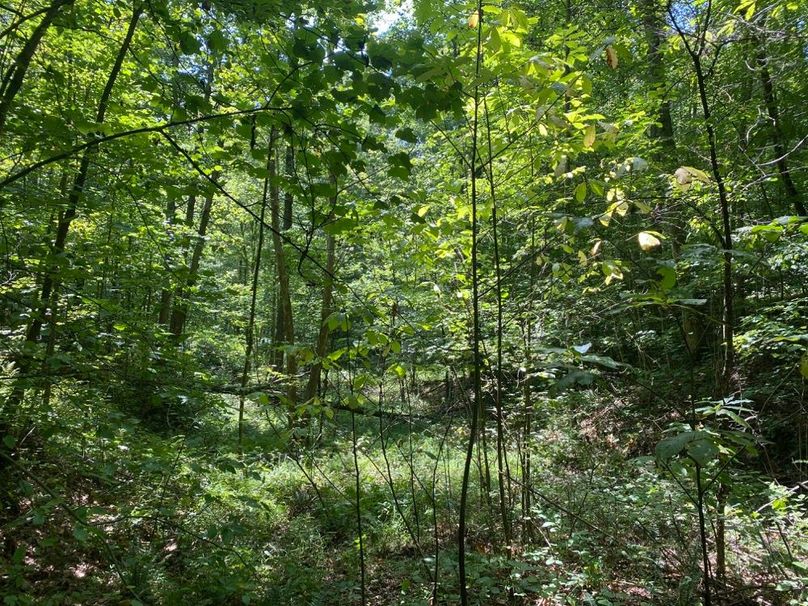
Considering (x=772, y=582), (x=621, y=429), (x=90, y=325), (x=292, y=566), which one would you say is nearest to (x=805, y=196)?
(x=621, y=429)

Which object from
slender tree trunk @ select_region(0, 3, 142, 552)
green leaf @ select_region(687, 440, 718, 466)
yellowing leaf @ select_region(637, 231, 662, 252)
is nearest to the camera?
green leaf @ select_region(687, 440, 718, 466)

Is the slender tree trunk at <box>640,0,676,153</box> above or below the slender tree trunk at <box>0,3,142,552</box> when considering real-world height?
above

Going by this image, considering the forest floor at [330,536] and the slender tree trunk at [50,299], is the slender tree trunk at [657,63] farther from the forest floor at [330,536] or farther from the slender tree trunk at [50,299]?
the slender tree trunk at [50,299]

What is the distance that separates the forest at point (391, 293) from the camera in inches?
81.9

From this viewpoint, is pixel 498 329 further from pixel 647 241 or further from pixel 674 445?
pixel 674 445

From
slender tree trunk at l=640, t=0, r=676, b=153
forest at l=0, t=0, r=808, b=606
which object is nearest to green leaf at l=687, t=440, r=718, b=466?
forest at l=0, t=0, r=808, b=606

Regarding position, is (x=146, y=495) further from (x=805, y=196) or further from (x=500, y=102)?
(x=805, y=196)

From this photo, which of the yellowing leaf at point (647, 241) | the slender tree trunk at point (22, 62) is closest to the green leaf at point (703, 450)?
the yellowing leaf at point (647, 241)

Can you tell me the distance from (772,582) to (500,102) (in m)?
3.95

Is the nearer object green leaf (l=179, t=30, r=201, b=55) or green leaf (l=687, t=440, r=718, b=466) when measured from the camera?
green leaf (l=687, t=440, r=718, b=466)

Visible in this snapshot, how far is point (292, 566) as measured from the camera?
4215mm

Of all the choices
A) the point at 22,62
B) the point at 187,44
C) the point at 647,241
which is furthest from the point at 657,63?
the point at 22,62

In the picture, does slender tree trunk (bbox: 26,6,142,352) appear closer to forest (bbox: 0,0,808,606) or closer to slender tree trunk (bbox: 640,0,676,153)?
forest (bbox: 0,0,808,606)

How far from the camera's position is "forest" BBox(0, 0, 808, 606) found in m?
2.08
